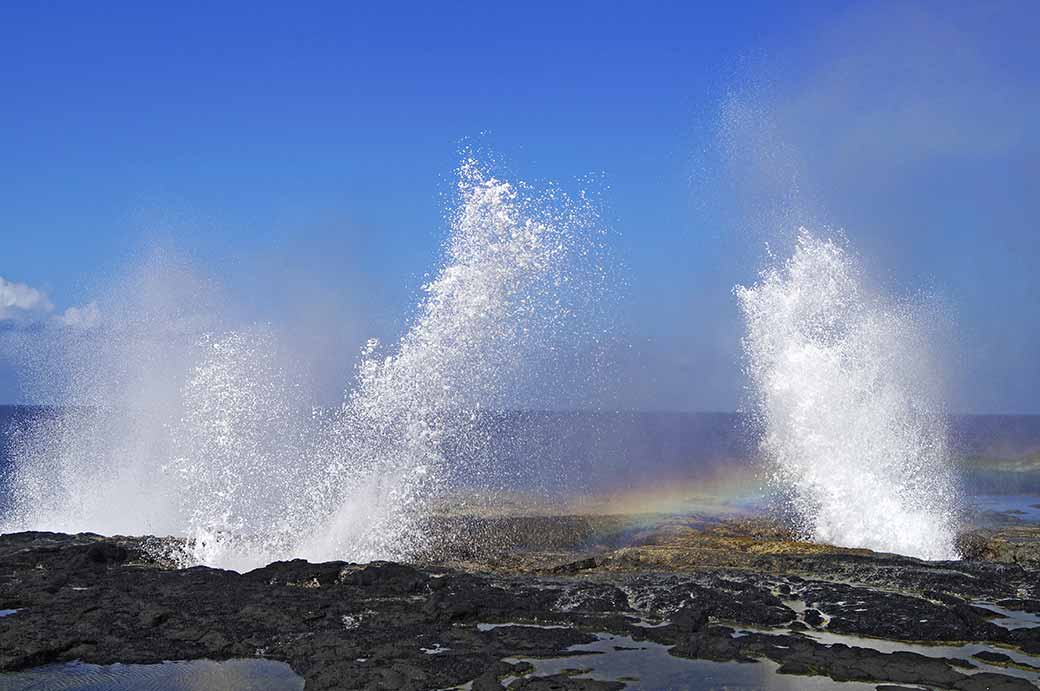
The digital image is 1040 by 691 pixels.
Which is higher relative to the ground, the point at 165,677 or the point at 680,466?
the point at 680,466

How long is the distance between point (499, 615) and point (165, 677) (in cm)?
717

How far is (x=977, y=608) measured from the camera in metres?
20.7

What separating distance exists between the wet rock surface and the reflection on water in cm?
39

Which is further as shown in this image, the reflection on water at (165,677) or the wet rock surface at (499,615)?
the wet rock surface at (499,615)

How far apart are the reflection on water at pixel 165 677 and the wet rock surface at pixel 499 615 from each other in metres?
0.39

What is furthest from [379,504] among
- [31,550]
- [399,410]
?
[31,550]

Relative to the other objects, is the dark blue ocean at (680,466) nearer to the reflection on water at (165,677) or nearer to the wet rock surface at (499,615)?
the wet rock surface at (499,615)

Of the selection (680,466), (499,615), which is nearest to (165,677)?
(499,615)

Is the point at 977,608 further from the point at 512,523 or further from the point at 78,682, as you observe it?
the point at 512,523

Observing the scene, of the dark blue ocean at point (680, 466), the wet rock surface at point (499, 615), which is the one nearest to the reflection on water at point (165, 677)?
the wet rock surface at point (499, 615)

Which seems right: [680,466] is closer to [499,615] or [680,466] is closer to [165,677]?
[499,615]

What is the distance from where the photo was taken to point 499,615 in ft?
67.6

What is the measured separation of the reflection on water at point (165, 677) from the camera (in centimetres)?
1577

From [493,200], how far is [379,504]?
11.0m
